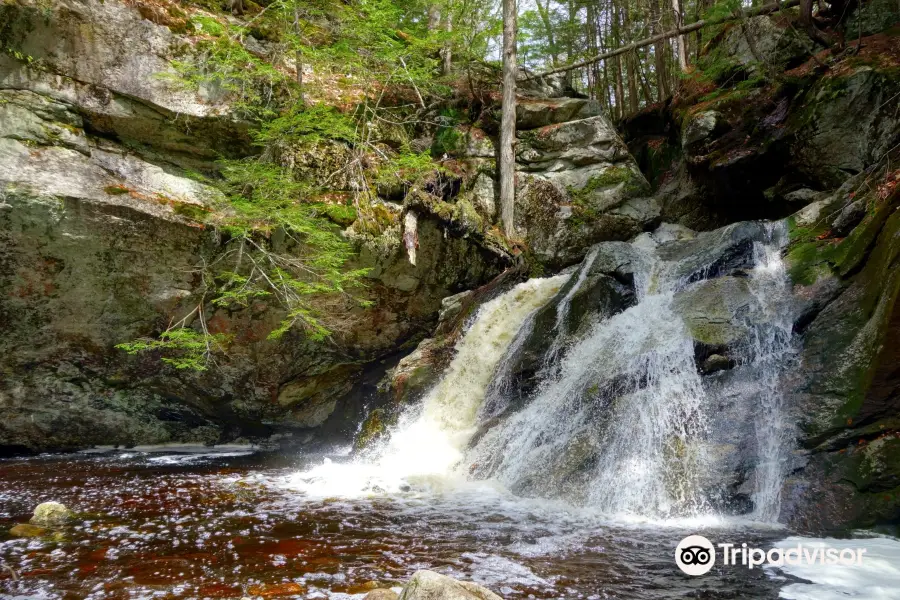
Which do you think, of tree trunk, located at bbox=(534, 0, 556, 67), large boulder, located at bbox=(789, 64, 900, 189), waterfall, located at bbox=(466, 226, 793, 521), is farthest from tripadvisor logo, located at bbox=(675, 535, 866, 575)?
tree trunk, located at bbox=(534, 0, 556, 67)

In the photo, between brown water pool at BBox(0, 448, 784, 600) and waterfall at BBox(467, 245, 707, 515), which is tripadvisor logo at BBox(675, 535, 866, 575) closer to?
brown water pool at BBox(0, 448, 784, 600)

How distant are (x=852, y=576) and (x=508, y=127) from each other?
11474 mm

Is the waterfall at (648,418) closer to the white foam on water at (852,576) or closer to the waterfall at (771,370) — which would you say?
the waterfall at (771,370)

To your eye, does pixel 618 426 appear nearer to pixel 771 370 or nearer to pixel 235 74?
pixel 771 370

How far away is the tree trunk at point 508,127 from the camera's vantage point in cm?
1244

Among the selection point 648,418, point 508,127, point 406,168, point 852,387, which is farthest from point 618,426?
point 508,127

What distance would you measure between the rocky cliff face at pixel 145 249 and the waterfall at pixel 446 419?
5.36 ft

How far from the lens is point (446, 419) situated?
8.98 metres

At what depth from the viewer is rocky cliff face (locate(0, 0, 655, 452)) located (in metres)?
8.37

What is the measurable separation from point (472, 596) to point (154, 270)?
8.82 meters

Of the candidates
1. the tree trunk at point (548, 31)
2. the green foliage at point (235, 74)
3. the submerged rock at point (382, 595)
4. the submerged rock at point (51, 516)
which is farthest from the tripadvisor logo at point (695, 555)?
the tree trunk at point (548, 31)

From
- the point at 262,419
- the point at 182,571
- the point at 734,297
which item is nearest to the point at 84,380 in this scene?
the point at 262,419

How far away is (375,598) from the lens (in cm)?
315

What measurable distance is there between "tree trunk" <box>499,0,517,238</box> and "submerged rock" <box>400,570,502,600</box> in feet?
32.9
